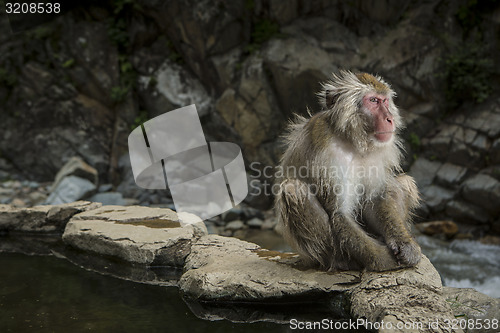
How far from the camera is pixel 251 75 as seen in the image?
10.2 m

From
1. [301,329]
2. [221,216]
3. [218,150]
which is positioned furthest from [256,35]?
[301,329]

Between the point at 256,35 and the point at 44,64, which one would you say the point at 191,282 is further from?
the point at 44,64

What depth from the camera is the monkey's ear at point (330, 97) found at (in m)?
3.40

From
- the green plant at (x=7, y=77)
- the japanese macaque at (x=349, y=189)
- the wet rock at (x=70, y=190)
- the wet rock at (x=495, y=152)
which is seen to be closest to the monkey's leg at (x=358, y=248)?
the japanese macaque at (x=349, y=189)

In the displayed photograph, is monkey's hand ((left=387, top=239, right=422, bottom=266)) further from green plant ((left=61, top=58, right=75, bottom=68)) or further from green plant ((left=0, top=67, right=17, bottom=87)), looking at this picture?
green plant ((left=0, top=67, right=17, bottom=87))

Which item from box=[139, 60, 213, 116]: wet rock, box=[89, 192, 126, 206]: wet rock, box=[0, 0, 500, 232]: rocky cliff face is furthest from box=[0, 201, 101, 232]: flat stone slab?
box=[139, 60, 213, 116]: wet rock

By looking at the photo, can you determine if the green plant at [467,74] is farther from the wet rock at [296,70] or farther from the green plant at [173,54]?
the green plant at [173,54]

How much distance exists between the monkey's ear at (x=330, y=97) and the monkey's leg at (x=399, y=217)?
703mm

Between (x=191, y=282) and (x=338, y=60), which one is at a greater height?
(x=338, y=60)

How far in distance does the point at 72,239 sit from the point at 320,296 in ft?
7.49

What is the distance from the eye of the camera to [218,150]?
1091 cm

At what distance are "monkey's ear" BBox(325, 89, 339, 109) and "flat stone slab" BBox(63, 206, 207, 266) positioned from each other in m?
1.53

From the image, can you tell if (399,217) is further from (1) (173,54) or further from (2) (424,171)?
(1) (173,54)

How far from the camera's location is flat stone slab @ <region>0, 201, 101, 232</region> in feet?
15.3
